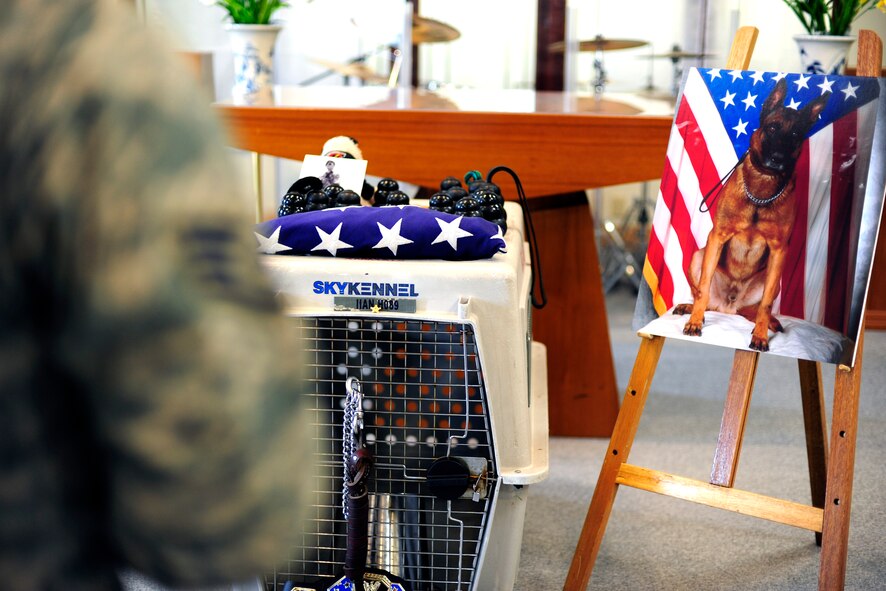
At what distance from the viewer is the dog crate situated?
1.44m

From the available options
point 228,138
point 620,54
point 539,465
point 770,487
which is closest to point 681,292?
point 539,465

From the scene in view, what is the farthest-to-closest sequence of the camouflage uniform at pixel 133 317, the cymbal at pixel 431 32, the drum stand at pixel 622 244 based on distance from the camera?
the cymbal at pixel 431 32 → the drum stand at pixel 622 244 → the camouflage uniform at pixel 133 317

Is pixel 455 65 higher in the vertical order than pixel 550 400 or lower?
higher

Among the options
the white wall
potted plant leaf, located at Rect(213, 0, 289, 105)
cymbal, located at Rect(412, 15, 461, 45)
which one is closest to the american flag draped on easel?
potted plant leaf, located at Rect(213, 0, 289, 105)

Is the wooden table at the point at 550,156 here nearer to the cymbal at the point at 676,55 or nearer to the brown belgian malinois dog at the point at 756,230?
the brown belgian malinois dog at the point at 756,230

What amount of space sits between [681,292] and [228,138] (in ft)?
4.69

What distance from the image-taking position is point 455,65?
5.73m

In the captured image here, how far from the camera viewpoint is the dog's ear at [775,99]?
1.67 metres

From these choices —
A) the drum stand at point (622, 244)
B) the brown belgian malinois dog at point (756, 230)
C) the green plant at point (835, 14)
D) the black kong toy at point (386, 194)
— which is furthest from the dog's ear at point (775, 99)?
the drum stand at point (622, 244)

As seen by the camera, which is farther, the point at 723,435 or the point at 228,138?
the point at 723,435

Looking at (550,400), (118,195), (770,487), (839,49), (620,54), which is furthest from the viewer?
(620,54)

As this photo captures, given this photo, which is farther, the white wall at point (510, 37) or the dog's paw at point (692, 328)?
the white wall at point (510, 37)

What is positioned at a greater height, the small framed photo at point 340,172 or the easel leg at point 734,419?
the small framed photo at point 340,172

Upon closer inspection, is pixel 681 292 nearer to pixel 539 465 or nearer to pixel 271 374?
pixel 539 465
